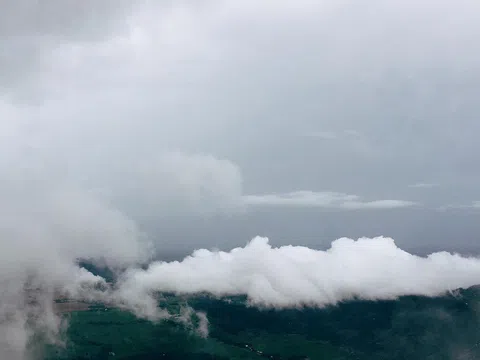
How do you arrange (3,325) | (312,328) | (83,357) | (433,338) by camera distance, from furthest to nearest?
(312,328), (433,338), (83,357), (3,325)

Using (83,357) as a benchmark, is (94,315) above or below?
above

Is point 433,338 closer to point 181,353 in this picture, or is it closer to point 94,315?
point 181,353

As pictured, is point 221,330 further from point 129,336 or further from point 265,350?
point 129,336

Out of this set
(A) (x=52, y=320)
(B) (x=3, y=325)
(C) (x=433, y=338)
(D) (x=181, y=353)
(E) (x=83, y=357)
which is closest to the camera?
→ (B) (x=3, y=325)

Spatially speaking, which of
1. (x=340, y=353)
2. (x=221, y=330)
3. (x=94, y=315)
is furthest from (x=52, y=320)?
(x=340, y=353)

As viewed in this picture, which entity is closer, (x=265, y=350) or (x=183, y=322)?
(x=265, y=350)

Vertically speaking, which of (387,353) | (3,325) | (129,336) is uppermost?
(3,325)
